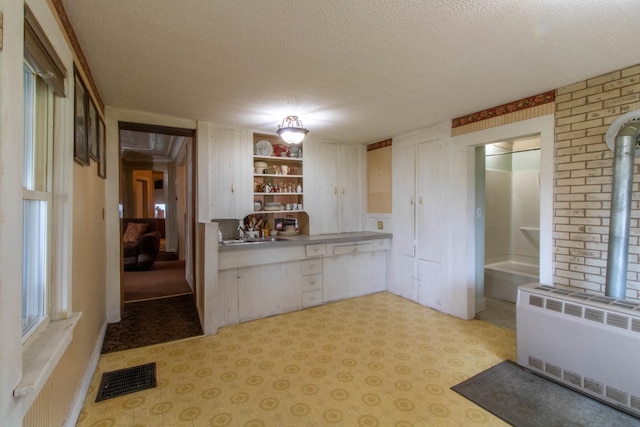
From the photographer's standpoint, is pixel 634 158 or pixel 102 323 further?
pixel 102 323

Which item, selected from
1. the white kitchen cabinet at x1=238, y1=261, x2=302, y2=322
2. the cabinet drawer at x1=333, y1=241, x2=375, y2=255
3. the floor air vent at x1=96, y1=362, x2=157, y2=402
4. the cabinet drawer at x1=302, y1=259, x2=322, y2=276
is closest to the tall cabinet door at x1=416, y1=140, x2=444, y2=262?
the cabinet drawer at x1=333, y1=241, x2=375, y2=255

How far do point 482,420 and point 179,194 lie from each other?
662 centimetres

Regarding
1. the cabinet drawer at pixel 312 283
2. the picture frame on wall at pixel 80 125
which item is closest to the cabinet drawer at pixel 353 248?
the cabinet drawer at pixel 312 283

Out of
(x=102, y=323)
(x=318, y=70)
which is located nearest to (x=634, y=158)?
(x=318, y=70)

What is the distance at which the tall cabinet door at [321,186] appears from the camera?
14.2ft

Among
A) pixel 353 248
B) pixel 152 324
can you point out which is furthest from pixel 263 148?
pixel 152 324

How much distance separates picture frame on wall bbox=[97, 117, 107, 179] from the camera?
2.72m

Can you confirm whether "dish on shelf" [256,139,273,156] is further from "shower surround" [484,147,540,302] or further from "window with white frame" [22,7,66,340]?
"shower surround" [484,147,540,302]

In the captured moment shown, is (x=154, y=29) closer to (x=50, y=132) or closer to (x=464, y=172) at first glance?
(x=50, y=132)

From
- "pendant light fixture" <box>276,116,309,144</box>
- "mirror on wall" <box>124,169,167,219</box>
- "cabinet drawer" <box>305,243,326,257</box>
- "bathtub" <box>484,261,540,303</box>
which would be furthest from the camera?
"mirror on wall" <box>124,169,167,219</box>

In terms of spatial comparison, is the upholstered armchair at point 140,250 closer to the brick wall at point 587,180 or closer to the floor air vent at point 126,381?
the floor air vent at point 126,381

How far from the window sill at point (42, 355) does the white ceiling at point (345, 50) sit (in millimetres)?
1613

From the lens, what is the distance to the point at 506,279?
4.13 m

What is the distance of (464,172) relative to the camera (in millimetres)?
3422
